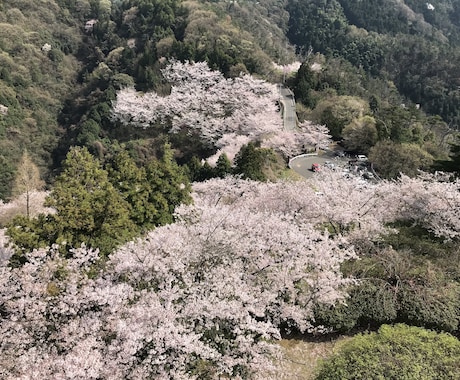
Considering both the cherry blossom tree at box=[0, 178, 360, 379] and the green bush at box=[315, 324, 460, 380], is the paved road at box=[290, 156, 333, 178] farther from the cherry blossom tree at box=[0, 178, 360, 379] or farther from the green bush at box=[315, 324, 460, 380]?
the green bush at box=[315, 324, 460, 380]

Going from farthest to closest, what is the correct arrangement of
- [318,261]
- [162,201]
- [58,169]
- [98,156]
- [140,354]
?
[58,169] < [98,156] < [162,201] < [318,261] < [140,354]

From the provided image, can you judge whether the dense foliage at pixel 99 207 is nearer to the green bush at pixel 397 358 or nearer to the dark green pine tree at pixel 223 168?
the green bush at pixel 397 358

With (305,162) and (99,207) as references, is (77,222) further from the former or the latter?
(305,162)

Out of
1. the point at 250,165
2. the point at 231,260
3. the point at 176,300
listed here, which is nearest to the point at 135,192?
the point at 231,260

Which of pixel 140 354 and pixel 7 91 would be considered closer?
pixel 140 354

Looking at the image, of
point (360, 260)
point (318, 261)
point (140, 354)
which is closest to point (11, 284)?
point (140, 354)

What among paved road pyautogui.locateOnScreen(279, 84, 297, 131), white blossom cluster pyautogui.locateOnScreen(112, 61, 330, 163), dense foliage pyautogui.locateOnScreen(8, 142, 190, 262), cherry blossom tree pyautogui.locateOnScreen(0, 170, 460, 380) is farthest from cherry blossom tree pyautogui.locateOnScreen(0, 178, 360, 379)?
paved road pyautogui.locateOnScreen(279, 84, 297, 131)

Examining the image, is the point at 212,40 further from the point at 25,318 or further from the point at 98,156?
the point at 25,318
